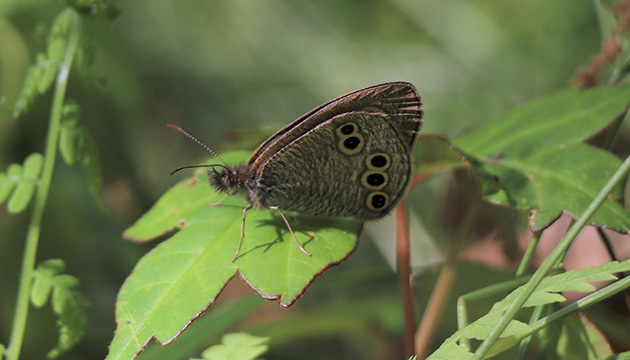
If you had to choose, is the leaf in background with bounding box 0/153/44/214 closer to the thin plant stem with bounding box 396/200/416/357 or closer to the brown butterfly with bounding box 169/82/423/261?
the brown butterfly with bounding box 169/82/423/261

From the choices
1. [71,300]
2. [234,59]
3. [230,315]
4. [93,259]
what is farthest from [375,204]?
[234,59]

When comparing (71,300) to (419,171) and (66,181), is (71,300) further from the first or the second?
(66,181)

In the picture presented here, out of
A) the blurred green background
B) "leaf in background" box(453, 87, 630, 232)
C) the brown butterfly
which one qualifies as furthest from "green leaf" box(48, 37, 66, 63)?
the blurred green background

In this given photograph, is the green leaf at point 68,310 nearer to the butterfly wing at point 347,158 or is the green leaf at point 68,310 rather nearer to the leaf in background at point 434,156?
the butterfly wing at point 347,158

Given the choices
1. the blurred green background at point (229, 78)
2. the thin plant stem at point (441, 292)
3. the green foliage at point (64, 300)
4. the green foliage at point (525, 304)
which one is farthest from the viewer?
the blurred green background at point (229, 78)

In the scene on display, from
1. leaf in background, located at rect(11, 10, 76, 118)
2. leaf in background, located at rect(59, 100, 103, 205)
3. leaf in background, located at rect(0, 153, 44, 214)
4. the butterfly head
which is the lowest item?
leaf in background, located at rect(0, 153, 44, 214)

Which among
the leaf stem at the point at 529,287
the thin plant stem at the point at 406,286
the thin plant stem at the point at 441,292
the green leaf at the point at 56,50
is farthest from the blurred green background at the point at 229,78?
the leaf stem at the point at 529,287

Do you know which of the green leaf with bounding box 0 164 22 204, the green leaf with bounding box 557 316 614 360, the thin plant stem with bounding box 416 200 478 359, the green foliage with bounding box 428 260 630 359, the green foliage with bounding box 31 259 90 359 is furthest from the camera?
the thin plant stem with bounding box 416 200 478 359

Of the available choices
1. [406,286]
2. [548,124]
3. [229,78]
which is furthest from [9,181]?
[229,78]
